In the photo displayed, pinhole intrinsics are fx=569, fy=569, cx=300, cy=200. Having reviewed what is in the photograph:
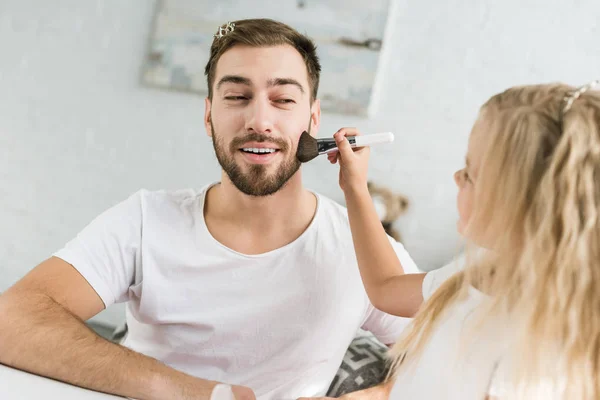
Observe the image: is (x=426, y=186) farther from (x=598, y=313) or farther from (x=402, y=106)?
(x=598, y=313)

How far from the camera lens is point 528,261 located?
587 mm

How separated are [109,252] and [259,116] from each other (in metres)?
0.36

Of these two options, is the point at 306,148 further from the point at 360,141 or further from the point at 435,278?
the point at 435,278

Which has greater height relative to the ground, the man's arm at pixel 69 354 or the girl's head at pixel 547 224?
the girl's head at pixel 547 224

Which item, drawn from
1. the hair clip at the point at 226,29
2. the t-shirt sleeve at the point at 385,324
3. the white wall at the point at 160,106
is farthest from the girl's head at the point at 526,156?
the white wall at the point at 160,106

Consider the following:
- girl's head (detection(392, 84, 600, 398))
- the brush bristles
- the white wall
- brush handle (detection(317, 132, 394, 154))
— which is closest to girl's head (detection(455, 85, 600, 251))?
girl's head (detection(392, 84, 600, 398))

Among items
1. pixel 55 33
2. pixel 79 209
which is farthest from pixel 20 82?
pixel 79 209

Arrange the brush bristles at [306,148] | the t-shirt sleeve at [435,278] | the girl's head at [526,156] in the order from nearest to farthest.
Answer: the girl's head at [526,156], the t-shirt sleeve at [435,278], the brush bristles at [306,148]

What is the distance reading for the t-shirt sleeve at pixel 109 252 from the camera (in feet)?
3.24

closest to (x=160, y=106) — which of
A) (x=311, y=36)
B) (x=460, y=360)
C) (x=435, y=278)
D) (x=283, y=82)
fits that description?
(x=311, y=36)

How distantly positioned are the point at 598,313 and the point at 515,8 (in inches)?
49.8

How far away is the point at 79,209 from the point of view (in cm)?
204

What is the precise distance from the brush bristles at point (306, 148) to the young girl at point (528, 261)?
1.26 ft

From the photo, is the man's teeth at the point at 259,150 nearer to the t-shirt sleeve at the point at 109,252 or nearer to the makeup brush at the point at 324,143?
the makeup brush at the point at 324,143
